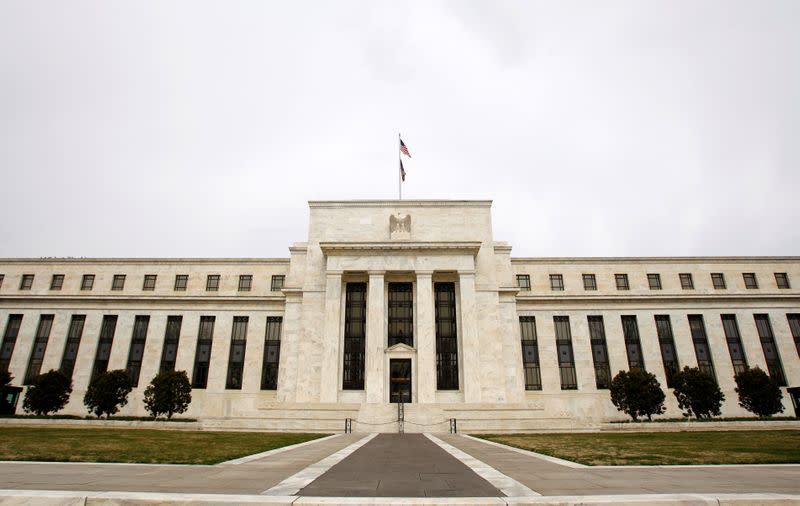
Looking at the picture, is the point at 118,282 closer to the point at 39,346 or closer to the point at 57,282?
the point at 57,282

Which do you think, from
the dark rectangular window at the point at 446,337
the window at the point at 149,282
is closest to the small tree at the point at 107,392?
the window at the point at 149,282

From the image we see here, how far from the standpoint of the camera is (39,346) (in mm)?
48156

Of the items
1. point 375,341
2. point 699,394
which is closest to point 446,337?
point 375,341

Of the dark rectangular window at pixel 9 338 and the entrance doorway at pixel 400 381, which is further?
the dark rectangular window at pixel 9 338

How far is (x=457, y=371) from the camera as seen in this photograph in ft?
139

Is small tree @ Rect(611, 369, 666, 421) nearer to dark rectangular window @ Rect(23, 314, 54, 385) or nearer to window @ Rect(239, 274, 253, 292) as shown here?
window @ Rect(239, 274, 253, 292)

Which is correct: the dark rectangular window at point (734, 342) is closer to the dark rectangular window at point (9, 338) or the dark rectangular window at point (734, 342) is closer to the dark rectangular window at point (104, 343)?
the dark rectangular window at point (104, 343)

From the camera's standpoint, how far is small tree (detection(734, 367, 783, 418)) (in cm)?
3525

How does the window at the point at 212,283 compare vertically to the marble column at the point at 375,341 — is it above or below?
above

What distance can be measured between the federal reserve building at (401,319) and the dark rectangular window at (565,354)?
0.64ft

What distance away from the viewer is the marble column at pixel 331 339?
132 ft

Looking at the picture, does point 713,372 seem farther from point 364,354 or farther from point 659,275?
point 364,354

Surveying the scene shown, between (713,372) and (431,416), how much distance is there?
3188 centimetres

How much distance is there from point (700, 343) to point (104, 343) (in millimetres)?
62269
